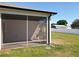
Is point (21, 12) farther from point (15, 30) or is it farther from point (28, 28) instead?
point (15, 30)

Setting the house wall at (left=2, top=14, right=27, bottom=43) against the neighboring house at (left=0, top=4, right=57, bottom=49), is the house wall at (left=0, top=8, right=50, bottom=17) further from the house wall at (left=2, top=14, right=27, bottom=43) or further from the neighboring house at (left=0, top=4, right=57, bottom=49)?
the house wall at (left=2, top=14, right=27, bottom=43)

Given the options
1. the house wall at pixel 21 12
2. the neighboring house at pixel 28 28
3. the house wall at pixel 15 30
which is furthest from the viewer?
the house wall at pixel 15 30

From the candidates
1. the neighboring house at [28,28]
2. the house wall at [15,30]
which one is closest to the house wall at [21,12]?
the neighboring house at [28,28]

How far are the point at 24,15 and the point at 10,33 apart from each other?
4.34m

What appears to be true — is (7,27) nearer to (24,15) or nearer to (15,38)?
(15,38)

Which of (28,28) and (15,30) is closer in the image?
(28,28)

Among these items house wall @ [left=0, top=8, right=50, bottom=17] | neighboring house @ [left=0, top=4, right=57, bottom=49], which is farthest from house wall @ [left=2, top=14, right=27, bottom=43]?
house wall @ [left=0, top=8, right=50, bottom=17]

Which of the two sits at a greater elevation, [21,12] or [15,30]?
[21,12]

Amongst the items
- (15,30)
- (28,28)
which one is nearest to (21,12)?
(28,28)

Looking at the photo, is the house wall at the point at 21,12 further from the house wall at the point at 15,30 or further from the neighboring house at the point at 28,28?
the house wall at the point at 15,30

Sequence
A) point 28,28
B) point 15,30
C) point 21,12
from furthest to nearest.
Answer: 1. point 15,30
2. point 28,28
3. point 21,12

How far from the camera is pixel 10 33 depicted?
56.6ft

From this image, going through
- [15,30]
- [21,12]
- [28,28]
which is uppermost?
[21,12]

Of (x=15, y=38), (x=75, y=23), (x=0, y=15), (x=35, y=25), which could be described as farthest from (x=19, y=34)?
(x=75, y=23)
